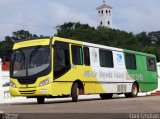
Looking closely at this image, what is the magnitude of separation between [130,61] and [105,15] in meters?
151

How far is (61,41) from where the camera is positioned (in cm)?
2000

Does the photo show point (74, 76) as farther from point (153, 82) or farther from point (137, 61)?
point (153, 82)

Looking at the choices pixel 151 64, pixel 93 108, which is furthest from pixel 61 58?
pixel 151 64

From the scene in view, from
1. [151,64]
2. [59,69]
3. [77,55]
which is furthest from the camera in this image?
[151,64]

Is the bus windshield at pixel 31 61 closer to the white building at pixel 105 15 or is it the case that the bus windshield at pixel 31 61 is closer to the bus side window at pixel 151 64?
the bus side window at pixel 151 64

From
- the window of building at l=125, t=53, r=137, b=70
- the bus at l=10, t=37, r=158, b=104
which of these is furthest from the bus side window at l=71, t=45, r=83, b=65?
the window of building at l=125, t=53, r=137, b=70

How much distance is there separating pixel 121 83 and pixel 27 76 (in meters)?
7.58

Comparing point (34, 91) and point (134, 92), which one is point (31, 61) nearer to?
point (34, 91)

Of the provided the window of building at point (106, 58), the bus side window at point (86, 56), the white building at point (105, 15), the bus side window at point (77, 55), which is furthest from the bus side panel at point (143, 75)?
the white building at point (105, 15)

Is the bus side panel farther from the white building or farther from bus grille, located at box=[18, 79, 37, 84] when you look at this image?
the white building

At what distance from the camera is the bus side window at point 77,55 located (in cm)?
2057

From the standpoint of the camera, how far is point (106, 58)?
24000mm

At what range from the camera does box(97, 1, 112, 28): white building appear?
17688cm

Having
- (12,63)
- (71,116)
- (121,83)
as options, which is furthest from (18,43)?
(71,116)
